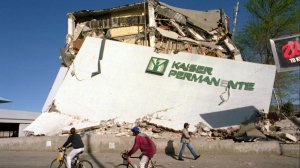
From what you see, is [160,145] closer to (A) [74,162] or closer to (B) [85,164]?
(B) [85,164]

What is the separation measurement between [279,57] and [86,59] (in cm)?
1169

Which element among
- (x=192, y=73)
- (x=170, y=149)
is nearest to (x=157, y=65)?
(x=192, y=73)

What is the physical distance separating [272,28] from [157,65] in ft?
53.0

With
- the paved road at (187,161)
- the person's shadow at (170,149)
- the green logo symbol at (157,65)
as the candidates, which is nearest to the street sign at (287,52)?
the paved road at (187,161)

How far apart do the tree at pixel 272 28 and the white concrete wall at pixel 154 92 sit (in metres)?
13.4

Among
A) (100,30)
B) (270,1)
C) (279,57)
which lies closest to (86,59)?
(100,30)

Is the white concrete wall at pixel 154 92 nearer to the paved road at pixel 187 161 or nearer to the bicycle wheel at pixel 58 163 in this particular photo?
the paved road at pixel 187 161

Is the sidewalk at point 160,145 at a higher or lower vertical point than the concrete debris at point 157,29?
lower

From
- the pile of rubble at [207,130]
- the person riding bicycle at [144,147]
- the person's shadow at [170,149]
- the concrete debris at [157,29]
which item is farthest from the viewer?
the concrete debris at [157,29]

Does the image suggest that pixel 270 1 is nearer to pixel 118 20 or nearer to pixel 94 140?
pixel 118 20

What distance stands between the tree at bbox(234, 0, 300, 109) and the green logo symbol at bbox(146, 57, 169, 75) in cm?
1504

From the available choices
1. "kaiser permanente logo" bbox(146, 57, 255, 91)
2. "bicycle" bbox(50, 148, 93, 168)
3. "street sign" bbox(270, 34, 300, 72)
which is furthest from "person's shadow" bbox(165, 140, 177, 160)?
"street sign" bbox(270, 34, 300, 72)

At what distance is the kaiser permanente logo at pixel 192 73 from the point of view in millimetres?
17250

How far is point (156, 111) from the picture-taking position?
1748 centimetres
